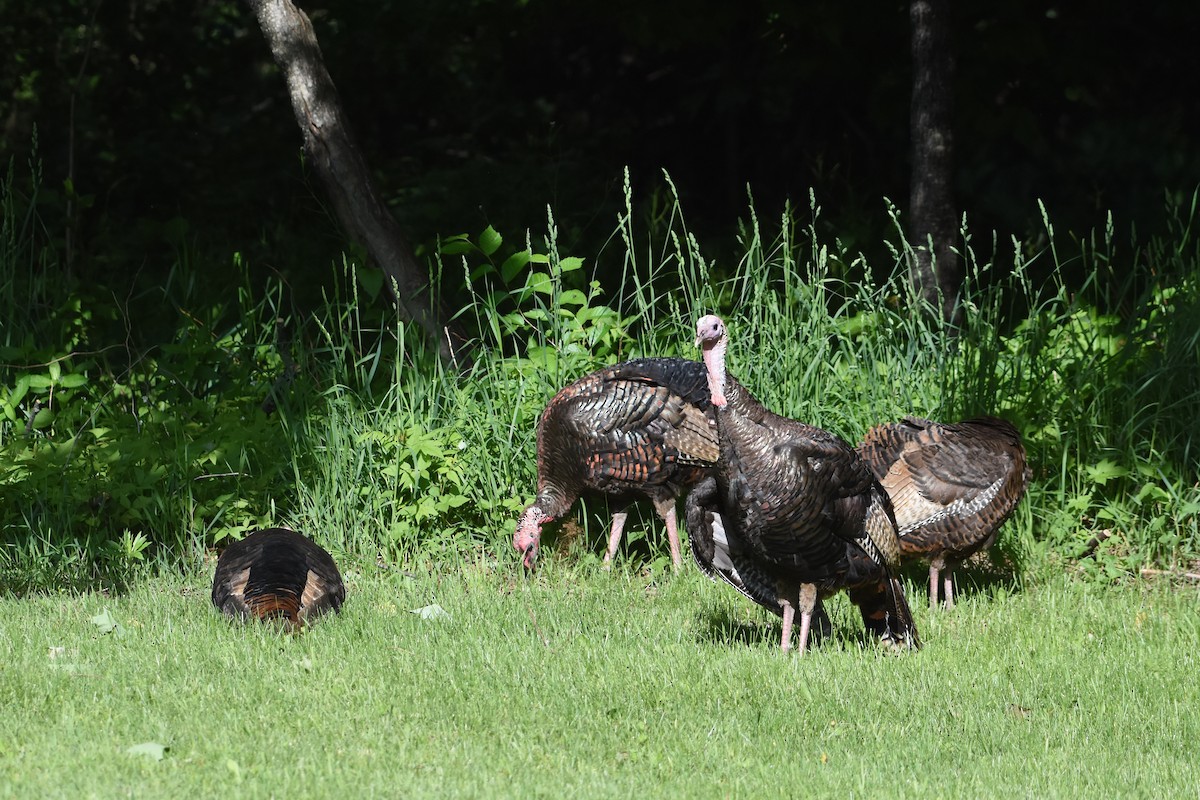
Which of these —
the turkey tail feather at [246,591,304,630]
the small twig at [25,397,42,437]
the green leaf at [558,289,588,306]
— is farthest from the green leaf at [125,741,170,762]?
the green leaf at [558,289,588,306]

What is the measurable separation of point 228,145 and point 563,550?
22.4 ft

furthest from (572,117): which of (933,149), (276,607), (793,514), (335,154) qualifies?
(793,514)

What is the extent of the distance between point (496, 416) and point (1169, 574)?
3187 millimetres

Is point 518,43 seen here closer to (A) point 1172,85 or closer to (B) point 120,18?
(B) point 120,18

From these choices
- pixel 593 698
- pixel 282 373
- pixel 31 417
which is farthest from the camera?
pixel 282 373

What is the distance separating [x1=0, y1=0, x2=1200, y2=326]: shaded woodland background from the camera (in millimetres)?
9352

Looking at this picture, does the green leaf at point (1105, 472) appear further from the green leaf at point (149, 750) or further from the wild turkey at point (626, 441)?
the green leaf at point (149, 750)

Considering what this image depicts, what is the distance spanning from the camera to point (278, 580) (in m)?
5.38

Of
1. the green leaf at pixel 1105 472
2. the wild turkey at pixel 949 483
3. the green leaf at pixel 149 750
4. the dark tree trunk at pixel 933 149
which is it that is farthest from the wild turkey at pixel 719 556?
the dark tree trunk at pixel 933 149

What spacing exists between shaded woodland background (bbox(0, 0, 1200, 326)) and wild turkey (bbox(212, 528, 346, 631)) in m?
2.96

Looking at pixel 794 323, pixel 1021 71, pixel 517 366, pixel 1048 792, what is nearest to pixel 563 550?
pixel 517 366

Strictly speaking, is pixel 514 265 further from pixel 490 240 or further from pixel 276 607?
pixel 276 607

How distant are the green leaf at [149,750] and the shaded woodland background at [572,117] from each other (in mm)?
4426

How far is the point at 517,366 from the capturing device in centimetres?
690
